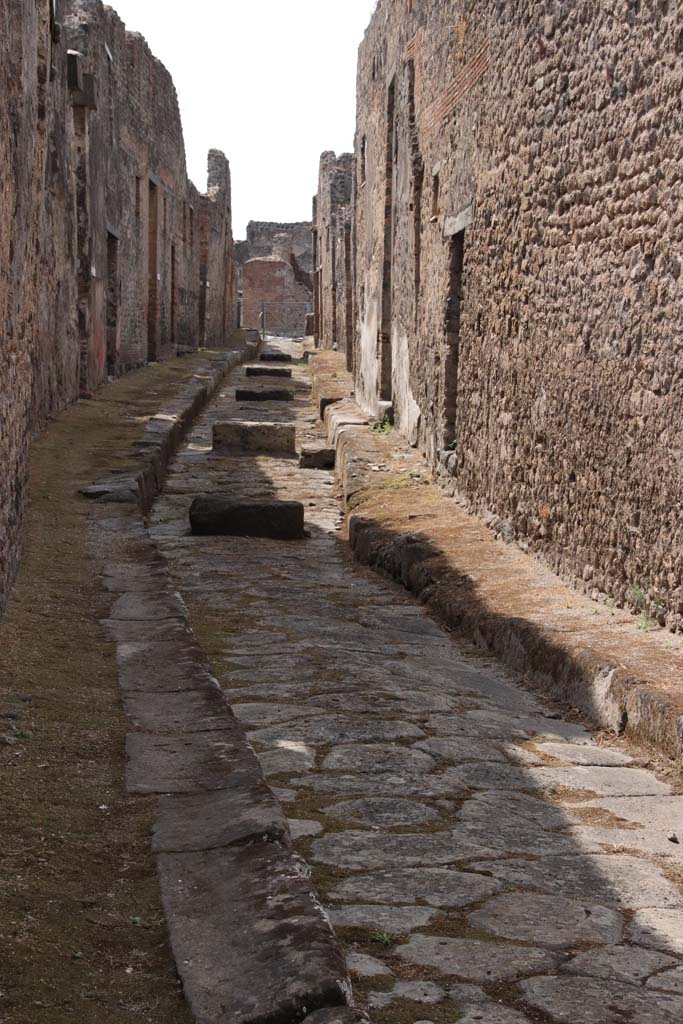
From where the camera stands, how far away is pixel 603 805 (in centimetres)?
383

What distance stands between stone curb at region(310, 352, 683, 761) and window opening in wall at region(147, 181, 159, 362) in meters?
11.3

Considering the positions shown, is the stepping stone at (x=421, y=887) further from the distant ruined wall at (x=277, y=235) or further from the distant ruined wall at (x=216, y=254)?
the distant ruined wall at (x=277, y=235)

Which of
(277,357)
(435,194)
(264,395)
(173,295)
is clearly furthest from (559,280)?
(277,357)

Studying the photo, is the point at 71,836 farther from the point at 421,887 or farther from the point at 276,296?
the point at 276,296

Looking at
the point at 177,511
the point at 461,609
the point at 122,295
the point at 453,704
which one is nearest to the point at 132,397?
the point at 122,295

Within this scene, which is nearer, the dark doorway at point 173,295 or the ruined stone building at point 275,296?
the dark doorway at point 173,295

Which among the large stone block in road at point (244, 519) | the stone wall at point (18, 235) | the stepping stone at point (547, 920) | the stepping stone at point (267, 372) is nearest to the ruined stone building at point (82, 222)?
the stone wall at point (18, 235)

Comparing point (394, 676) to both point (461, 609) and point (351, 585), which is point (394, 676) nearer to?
point (461, 609)

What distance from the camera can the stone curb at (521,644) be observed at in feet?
14.3

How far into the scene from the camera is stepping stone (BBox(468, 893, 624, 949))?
2779mm

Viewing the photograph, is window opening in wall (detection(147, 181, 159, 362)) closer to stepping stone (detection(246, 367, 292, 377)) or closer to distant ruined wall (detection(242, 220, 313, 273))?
stepping stone (detection(246, 367, 292, 377))

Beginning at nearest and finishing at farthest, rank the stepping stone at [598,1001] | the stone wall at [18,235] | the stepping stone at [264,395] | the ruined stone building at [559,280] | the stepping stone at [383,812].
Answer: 1. the stepping stone at [598,1001]
2. the stepping stone at [383,812]
3. the stone wall at [18,235]
4. the ruined stone building at [559,280]
5. the stepping stone at [264,395]

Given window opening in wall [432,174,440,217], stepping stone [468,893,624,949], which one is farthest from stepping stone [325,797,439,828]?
window opening in wall [432,174,440,217]

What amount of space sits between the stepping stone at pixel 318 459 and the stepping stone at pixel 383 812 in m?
8.72
